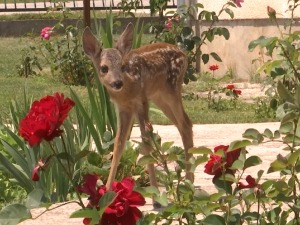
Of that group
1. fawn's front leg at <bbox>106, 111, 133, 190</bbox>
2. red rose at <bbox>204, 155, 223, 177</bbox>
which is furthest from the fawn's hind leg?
red rose at <bbox>204, 155, 223, 177</bbox>

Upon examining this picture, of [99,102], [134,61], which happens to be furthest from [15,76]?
[134,61]

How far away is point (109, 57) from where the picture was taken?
6867 mm

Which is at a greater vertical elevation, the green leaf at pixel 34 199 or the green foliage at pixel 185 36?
the green leaf at pixel 34 199

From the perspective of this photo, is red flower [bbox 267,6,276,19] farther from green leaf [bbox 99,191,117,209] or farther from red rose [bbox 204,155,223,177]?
green leaf [bbox 99,191,117,209]

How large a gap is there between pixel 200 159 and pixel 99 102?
4550 mm

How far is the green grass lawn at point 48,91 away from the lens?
11.7 m

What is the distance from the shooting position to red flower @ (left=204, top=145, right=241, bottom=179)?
391 centimetres

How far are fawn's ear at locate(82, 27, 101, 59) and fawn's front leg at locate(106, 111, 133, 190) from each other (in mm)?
450

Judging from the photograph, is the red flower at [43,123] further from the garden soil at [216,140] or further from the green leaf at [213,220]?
the garden soil at [216,140]

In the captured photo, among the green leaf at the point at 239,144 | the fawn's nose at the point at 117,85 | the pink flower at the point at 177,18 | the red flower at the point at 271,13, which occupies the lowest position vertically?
the pink flower at the point at 177,18

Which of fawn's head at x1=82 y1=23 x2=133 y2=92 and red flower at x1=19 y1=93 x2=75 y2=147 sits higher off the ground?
red flower at x1=19 y1=93 x2=75 y2=147

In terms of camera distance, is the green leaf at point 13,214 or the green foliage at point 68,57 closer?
the green leaf at point 13,214

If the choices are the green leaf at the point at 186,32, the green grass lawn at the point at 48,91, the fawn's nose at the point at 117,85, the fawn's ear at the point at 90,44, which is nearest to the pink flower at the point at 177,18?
the green leaf at the point at 186,32

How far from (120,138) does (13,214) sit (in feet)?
11.1
